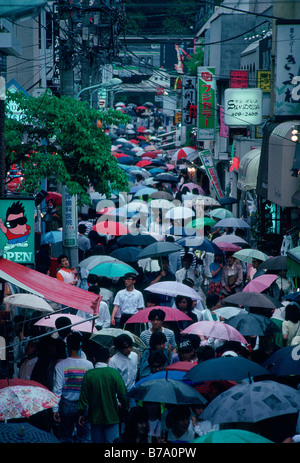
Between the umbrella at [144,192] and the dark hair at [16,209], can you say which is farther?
the umbrella at [144,192]

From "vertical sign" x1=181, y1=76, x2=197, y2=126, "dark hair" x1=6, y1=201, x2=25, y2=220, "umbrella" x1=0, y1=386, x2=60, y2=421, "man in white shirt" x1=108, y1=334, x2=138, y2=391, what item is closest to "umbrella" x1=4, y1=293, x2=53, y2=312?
"dark hair" x1=6, y1=201, x2=25, y2=220

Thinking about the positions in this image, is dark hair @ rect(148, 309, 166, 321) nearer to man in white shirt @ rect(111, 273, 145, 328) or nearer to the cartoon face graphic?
man in white shirt @ rect(111, 273, 145, 328)

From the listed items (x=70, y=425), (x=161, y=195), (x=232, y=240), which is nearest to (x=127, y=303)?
(x=70, y=425)

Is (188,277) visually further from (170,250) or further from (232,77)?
(232,77)

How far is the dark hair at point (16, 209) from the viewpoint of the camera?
10086 mm

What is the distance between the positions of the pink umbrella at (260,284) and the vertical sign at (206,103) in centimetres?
1841

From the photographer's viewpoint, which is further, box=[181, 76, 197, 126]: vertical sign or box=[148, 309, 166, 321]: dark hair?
box=[181, 76, 197, 126]: vertical sign

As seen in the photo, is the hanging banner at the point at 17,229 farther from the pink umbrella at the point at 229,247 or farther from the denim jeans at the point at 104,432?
the pink umbrella at the point at 229,247

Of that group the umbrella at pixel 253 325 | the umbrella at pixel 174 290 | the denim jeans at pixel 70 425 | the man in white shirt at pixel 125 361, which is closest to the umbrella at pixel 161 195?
the umbrella at pixel 174 290

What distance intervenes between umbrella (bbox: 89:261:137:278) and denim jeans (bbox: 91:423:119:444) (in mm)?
5341

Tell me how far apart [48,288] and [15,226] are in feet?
5.61

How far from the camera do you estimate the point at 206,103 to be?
3030 cm

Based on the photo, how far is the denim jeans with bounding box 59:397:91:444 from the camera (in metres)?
8.00
